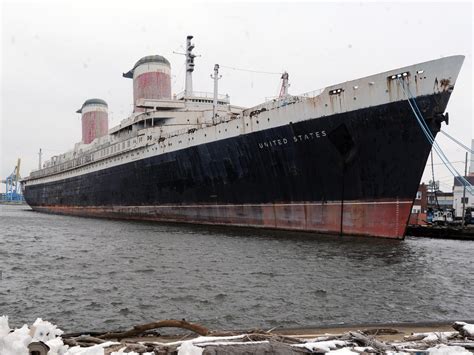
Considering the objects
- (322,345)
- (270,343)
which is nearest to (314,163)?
(322,345)

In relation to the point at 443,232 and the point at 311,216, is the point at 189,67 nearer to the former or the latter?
the point at 311,216

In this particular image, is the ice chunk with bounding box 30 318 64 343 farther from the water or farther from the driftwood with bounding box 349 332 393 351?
the water

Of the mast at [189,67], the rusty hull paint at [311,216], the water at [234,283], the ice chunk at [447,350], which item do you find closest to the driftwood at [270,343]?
the ice chunk at [447,350]

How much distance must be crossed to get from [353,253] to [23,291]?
31.1 feet

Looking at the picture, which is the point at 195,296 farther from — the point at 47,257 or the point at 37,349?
the point at 47,257

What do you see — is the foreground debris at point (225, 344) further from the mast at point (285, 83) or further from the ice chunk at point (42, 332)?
the mast at point (285, 83)

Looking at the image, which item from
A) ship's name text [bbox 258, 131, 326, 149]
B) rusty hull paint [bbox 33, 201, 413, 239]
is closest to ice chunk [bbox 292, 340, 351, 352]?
rusty hull paint [bbox 33, 201, 413, 239]

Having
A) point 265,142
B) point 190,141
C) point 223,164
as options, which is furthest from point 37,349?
point 190,141

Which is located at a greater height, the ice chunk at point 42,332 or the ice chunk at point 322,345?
the ice chunk at point 42,332

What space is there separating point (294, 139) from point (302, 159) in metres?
0.99

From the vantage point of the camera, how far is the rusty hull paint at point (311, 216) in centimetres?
1636

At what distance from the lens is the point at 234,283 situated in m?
9.41

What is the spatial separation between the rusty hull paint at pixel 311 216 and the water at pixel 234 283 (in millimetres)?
1108

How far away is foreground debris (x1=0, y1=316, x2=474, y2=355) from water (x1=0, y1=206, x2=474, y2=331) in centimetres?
304
